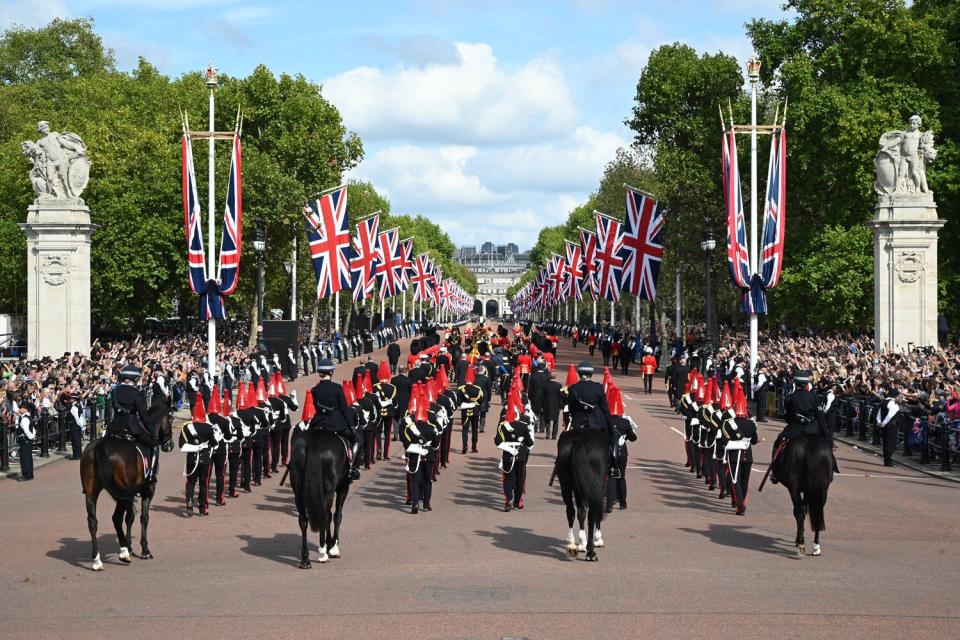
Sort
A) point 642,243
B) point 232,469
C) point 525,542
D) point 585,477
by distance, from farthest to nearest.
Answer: point 642,243 → point 232,469 → point 525,542 → point 585,477

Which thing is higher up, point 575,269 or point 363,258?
point 575,269

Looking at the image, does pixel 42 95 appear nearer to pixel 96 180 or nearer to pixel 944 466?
pixel 96 180

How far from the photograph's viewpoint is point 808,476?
43.7 feet

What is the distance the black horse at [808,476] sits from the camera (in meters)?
13.2

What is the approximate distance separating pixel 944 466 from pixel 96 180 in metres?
39.7

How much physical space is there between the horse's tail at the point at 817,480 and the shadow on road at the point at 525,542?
270 centimetres

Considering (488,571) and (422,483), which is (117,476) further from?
(422,483)

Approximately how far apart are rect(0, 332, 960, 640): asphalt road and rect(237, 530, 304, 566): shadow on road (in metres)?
0.03

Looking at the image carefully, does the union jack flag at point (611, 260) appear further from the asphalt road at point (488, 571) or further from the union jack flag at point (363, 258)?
the asphalt road at point (488, 571)

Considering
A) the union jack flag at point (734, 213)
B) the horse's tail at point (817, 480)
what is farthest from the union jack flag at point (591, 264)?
the horse's tail at point (817, 480)

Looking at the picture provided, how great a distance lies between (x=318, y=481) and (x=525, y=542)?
273cm

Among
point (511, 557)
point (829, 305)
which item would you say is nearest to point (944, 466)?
point (511, 557)

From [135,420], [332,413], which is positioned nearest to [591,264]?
[332,413]

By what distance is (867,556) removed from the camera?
1322 cm
